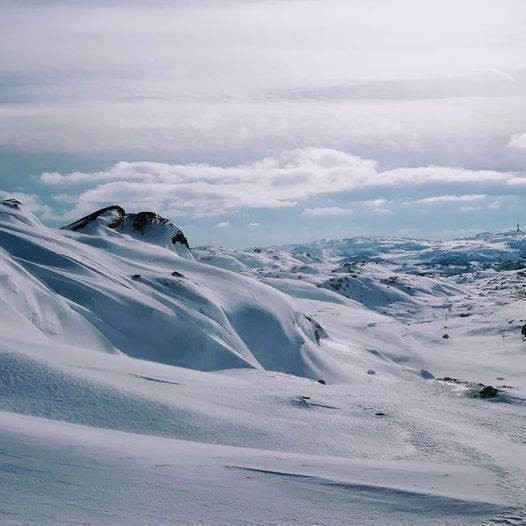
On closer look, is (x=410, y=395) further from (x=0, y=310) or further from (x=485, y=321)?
(x=485, y=321)

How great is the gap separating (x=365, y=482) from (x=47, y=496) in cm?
417

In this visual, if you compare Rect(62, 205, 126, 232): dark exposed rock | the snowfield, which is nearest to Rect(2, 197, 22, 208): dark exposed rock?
the snowfield

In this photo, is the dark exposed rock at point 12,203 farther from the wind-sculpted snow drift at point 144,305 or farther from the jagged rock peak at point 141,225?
the jagged rock peak at point 141,225

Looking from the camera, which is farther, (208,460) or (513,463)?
(513,463)

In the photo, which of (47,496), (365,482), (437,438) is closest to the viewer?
(47,496)

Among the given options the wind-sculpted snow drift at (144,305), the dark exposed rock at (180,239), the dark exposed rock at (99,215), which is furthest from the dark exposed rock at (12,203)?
the dark exposed rock at (180,239)

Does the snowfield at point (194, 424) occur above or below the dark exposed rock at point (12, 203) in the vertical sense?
below

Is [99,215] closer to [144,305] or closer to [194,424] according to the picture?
[144,305]

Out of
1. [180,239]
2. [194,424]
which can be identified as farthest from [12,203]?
[194,424]

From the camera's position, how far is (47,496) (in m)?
6.55

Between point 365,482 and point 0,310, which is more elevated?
point 0,310

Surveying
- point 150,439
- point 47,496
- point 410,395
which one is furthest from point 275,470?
point 410,395

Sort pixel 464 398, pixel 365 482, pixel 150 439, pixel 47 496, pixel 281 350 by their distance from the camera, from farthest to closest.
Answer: pixel 281 350 → pixel 464 398 → pixel 150 439 → pixel 365 482 → pixel 47 496

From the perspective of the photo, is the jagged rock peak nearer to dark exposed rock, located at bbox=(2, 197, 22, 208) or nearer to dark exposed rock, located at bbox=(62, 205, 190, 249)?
dark exposed rock, located at bbox=(62, 205, 190, 249)
